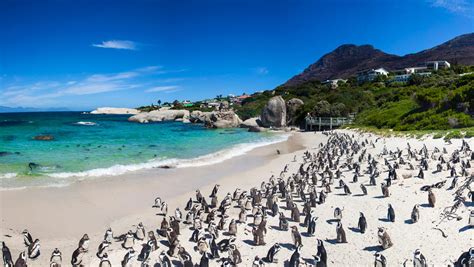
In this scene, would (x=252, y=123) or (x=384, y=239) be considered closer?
(x=384, y=239)

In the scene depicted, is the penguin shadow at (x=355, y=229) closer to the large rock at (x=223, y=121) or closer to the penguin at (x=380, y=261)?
the penguin at (x=380, y=261)

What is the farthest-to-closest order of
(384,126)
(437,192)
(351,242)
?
(384,126)
(437,192)
(351,242)

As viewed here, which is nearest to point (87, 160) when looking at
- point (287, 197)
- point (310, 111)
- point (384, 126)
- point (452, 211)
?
point (287, 197)

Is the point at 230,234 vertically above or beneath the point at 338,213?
beneath

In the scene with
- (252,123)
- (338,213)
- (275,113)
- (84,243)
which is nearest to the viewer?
(84,243)

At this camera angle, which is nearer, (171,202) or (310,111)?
(171,202)

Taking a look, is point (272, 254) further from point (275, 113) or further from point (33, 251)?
point (275, 113)

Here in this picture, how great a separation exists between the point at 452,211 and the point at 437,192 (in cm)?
233

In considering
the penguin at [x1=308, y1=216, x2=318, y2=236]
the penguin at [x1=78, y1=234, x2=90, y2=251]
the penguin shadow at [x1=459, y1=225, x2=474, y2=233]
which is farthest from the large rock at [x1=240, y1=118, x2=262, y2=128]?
the penguin at [x1=78, y1=234, x2=90, y2=251]

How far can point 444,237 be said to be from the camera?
8.89 m

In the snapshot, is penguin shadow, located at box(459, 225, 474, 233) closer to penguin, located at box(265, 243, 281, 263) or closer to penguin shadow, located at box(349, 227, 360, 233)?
penguin shadow, located at box(349, 227, 360, 233)

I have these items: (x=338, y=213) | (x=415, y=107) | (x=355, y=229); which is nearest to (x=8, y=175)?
(x=338, y=213)

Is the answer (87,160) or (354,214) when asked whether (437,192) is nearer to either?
(354,214)

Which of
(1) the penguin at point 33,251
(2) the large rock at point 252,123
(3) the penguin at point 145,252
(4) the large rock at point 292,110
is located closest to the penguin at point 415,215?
(3) the penguin at point 145,252
